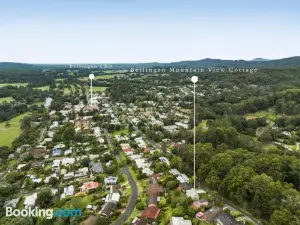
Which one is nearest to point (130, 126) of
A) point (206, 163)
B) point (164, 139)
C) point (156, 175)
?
point (164, 139)

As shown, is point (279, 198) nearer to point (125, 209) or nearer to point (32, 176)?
point (125, 209)

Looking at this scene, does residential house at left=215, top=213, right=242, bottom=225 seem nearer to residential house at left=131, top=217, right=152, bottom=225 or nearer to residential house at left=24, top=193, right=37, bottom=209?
residential house at left=131, top=217, right=152, bottom=225

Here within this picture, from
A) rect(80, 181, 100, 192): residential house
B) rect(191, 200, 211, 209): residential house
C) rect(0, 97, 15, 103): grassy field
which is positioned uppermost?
rect(0, 97, 15, 103): grassy field

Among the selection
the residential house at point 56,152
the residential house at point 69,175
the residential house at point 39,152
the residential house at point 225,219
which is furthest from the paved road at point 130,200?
the residential house at point 39,152

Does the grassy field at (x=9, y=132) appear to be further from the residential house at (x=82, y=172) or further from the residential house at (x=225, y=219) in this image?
the residential house at (x=225, y=219)

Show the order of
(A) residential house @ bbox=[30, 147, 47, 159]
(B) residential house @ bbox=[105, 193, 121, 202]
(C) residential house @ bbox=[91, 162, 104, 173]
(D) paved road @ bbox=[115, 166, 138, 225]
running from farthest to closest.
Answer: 1. (A) residential house @ bbox=[30, 147, 47, 159]
2. (C) residential house @ bbox=[91, 162, 104, 173]
3. (B) residential house @ bbox=[105, 193, 121, 202]
4. (D) paved road @ bbox=[115, 166, 138, 225]

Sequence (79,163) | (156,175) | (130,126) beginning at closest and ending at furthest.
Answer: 1. (156,175)
2. (79,163)
3. (130,126)

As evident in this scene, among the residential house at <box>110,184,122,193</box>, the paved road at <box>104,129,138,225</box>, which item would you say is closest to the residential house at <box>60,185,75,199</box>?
the residential house at <box>110,184,122,193</box>

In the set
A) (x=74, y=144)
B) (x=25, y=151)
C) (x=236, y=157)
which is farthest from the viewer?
(x=74, y=144)
